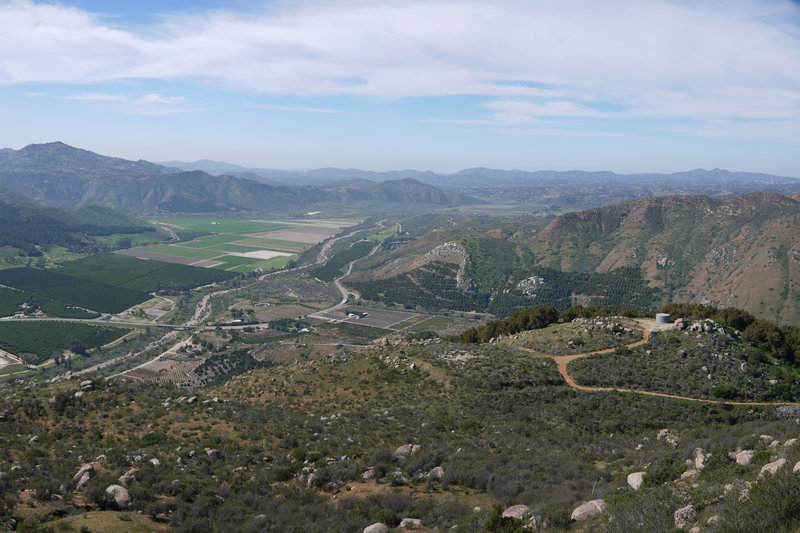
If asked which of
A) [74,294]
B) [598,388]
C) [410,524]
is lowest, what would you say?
[74,294]

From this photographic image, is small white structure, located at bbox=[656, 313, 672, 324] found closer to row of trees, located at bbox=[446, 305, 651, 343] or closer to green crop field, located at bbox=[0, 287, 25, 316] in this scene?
row of trees, located at bbox=[446, 305, 651, 343]

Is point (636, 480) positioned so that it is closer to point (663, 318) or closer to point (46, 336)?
point (663, 318)

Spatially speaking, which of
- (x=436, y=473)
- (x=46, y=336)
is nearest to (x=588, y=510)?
(x=436, y=473)

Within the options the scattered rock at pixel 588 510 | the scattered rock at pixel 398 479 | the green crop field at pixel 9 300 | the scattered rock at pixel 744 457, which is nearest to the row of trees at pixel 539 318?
the scattered rock at pixel 744 457

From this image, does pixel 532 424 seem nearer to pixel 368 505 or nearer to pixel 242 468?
pixel 368 505

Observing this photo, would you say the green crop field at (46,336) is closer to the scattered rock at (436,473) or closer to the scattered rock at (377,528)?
the scattered rock at (436,473)

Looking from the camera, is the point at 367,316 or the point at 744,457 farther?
the point at 367,316
